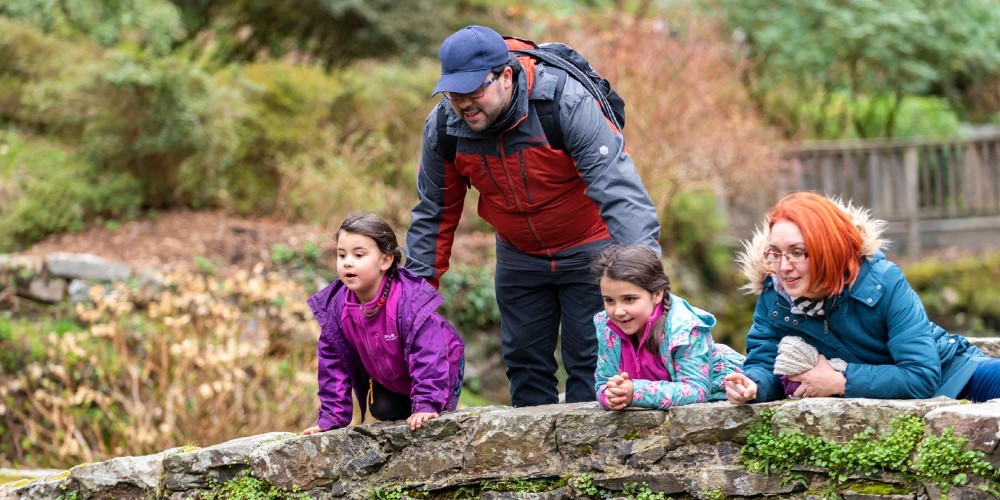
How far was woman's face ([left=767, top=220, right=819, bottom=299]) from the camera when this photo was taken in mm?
3441

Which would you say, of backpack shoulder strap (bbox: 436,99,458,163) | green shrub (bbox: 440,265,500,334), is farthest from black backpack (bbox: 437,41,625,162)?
green shrub (bbox: 440,265,500,334)

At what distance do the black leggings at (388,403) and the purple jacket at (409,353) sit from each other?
0.06m

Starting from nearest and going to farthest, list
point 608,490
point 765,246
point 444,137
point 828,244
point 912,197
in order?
point 828,244 → point 765,246 → point 608,490 → point 444,137 → point 912,197

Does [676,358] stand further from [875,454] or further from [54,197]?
[54,197]

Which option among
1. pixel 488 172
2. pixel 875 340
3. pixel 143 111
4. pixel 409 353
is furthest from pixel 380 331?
pixel 143 111

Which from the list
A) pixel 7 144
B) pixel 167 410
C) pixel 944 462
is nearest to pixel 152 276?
pixel 167 410

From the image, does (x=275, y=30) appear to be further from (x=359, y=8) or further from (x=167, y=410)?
(x=167, y=410)

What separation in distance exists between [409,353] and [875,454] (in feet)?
5.25

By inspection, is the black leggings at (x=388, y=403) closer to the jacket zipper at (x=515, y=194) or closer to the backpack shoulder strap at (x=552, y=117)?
the jacket zipper at (x=515, y=194)

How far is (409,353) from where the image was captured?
3.93 m

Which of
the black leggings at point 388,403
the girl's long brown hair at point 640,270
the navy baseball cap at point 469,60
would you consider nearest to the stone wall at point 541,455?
the black leggings at point 388,403

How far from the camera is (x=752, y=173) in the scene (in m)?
11.1

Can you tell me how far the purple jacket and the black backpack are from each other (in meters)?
0.54

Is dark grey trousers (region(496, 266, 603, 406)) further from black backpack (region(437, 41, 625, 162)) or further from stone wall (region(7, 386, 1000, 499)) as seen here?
black backpack (region(437, 41, 625, 162))
